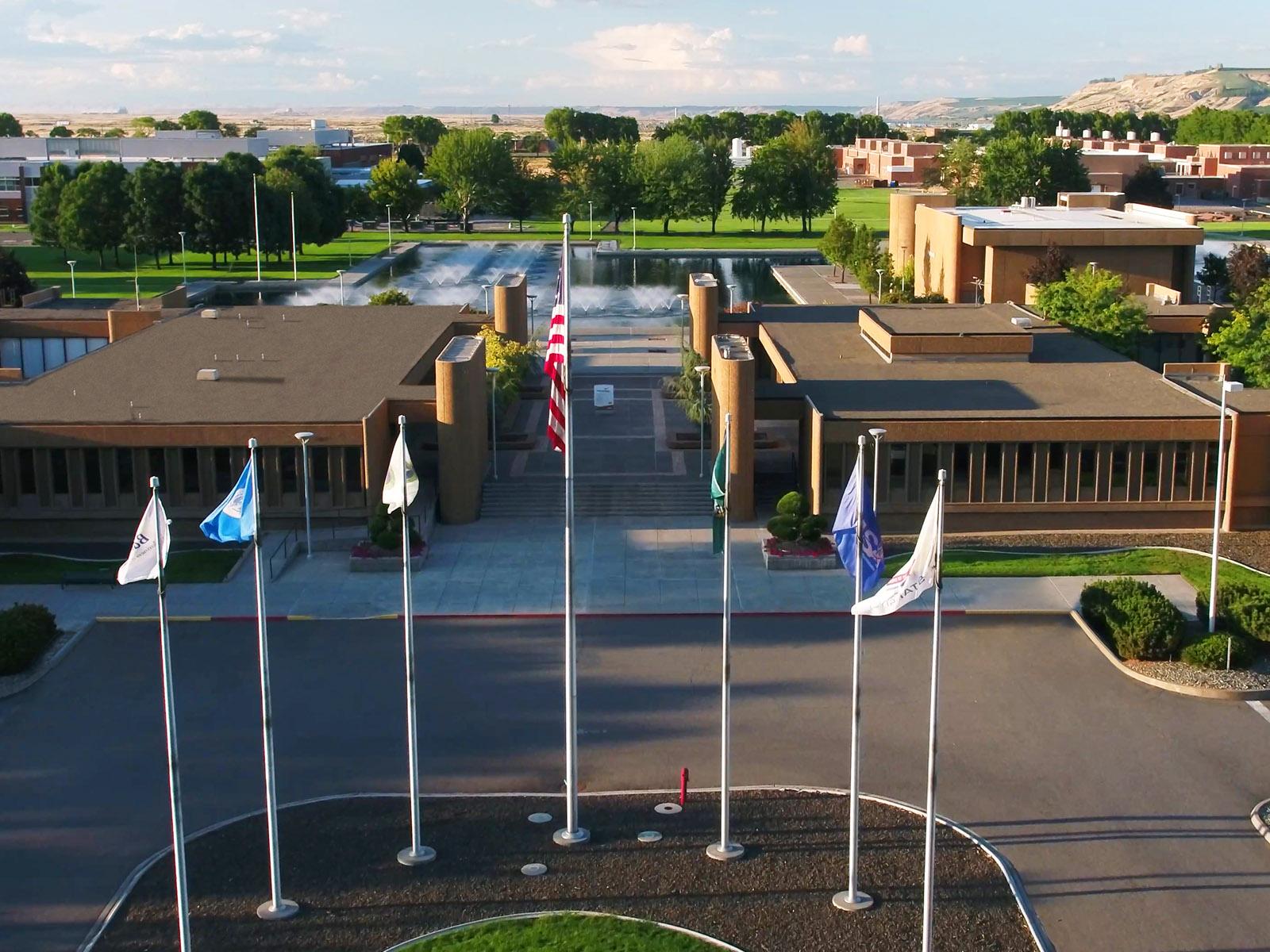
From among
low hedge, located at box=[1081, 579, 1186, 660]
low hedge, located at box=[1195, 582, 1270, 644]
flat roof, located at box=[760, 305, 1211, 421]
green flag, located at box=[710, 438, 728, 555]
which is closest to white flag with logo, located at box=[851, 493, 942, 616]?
green flag, located at box=[710, 438, 728, 555]

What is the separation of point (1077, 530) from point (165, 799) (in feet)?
85.3

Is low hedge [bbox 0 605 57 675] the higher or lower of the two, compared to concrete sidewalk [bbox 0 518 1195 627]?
higher

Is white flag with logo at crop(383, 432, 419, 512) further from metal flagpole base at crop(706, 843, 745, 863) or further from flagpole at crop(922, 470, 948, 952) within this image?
flagpole at crop(922, 470, 948, 952)

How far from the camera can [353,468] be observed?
40.3 m

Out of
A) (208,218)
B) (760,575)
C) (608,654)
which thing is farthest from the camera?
(208,218)

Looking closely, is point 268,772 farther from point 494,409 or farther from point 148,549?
point 494,409

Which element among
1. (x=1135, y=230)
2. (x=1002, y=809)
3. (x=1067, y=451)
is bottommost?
(x=1002, y=809)

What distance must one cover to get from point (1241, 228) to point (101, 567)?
387ft

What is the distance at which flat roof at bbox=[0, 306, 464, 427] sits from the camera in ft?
136

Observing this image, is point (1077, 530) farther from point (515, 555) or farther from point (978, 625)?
point (515, 555)

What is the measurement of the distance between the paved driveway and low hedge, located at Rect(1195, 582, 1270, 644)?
2873 mm

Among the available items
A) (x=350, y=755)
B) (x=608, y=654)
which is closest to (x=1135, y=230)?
(x=608, y=654)

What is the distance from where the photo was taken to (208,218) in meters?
108

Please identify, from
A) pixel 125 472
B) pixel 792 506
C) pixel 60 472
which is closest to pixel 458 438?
pixel 125 472
